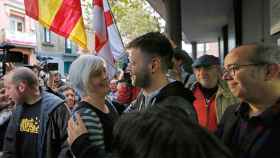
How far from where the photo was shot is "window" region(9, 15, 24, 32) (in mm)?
28373

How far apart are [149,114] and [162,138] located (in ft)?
0.39

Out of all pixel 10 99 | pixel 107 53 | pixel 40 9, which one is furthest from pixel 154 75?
pixel 107 53

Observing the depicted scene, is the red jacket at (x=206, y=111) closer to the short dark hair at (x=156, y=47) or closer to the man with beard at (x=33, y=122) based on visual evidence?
the man with beard at (x=33, y=122)

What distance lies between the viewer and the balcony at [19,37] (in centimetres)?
2602

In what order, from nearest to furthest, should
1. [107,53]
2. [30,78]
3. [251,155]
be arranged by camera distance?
[251,155] < [30,78] < [107,53]

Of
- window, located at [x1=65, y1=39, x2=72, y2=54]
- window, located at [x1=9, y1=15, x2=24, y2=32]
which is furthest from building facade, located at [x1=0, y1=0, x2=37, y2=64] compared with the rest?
window, located at [x1=65, y1=39, x2=72, y2=54]

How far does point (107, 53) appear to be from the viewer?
4.92m

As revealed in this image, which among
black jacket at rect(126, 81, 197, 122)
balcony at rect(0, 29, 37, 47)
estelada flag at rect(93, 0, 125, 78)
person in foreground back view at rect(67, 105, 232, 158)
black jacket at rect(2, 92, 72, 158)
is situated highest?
balcony at rect(0, 29, 37, 47)

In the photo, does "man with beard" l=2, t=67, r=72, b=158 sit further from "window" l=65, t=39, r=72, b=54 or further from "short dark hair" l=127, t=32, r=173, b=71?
"window" l=65, t=39, r=72, b=54

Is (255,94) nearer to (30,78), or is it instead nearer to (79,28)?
(30,78)

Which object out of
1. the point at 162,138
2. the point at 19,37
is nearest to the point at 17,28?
the point at 19,37

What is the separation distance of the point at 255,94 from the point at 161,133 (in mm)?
1046

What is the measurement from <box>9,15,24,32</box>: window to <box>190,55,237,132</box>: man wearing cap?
1011 inches

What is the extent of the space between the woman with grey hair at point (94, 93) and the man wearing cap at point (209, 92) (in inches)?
58.7
